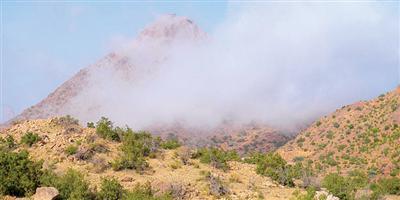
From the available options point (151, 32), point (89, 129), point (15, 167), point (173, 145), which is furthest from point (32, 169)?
point (151, 32)

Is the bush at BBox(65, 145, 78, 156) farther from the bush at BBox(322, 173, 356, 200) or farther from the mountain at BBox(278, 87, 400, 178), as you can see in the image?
the mountain at BBox(278, 87, 400, 178)

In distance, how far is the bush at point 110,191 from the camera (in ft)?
86.0

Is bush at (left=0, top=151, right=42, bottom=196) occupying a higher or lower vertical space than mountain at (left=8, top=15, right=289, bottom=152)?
lower

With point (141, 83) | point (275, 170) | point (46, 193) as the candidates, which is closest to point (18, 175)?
point (46, 193)

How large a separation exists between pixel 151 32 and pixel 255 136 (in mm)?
82045

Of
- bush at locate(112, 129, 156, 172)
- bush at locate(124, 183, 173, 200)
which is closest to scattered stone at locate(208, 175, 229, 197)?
bush at locate(124, 183, 173, 200)

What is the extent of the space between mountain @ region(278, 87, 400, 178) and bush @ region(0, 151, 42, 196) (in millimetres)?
39288

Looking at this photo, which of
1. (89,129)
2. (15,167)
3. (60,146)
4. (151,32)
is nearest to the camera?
(15,167)

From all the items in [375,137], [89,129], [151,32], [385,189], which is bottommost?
[89,129]

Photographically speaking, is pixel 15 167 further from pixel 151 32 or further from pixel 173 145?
pixel 151 32

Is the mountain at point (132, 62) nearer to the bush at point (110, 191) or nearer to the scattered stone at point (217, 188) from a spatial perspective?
the scattered stone at point (217, 188)

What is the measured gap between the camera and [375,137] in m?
65.2

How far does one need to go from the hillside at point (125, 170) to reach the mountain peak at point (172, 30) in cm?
12894

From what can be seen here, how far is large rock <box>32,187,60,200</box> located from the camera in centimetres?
2442
